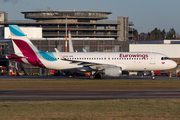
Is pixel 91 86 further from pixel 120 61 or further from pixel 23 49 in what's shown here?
pixel 23 49

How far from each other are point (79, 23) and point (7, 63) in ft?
186

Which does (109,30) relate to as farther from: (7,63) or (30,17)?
(7,63)

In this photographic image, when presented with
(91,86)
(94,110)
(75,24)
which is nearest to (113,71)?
(91,86)

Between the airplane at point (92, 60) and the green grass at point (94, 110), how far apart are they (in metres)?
25.5

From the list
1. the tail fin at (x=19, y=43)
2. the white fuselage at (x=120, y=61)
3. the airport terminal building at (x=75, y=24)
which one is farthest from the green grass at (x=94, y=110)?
the airport terminal building at (x=75, y=24)

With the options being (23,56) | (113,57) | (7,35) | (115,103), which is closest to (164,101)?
(115,103)

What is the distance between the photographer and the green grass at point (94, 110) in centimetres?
1520

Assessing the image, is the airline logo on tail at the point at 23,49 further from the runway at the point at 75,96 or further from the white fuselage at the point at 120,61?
the runway at the point at 75,96

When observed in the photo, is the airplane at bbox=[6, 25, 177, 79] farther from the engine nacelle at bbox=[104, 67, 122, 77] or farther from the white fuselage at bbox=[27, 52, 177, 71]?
the engine nacelle at bbox=[104, 67, 122, 77]

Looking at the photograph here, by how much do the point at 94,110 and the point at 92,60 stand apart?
31.1 meters

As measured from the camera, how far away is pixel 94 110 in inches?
679

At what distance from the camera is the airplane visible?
152ft

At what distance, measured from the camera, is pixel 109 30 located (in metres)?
135

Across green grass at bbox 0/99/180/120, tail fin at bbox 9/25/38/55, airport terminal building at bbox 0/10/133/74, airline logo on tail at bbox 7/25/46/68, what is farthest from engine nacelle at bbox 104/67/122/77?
airport terminal building at bbox 0/10/133/74
